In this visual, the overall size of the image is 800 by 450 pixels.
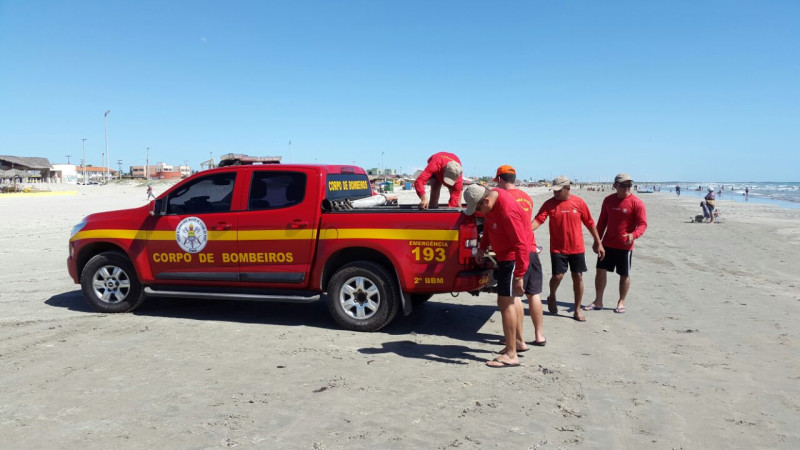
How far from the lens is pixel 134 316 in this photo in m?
6.79

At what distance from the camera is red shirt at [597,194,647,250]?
708 centimetres

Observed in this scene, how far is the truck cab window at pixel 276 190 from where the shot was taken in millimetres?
6324

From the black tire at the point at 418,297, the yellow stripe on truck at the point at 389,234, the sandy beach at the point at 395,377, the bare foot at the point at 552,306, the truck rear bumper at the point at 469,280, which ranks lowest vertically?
the sandy beach at the point at 395,377

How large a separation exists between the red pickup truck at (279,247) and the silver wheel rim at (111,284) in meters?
0.01

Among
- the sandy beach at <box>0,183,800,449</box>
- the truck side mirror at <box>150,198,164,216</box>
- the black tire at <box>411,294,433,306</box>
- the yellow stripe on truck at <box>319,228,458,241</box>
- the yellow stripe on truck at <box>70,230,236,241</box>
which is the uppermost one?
the truck side mirror at <box>150,198,164,216</box>

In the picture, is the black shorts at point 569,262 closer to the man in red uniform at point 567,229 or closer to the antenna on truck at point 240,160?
the man in red uniform at point 567,229

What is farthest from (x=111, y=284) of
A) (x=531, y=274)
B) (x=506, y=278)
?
(x=531, y=274)

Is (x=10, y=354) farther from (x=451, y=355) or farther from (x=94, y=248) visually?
(x=451, y=355)

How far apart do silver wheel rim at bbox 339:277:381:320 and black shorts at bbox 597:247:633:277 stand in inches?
120

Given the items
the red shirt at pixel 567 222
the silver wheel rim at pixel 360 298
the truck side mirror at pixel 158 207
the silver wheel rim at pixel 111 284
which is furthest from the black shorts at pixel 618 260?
the silver wheel rim at pixel 111 284

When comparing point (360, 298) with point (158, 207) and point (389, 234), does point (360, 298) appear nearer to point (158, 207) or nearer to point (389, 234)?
point (389, 234)

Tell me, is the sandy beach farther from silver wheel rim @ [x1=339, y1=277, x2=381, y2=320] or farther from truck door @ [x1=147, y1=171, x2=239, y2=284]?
truck door @ [x1=147, y1=171, x2=239, y2=284]

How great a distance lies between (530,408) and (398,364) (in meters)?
1.36

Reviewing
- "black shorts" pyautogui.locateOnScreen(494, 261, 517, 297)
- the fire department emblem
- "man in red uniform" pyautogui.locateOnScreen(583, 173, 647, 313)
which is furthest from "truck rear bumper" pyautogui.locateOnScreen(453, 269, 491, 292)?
the fire department emblem
